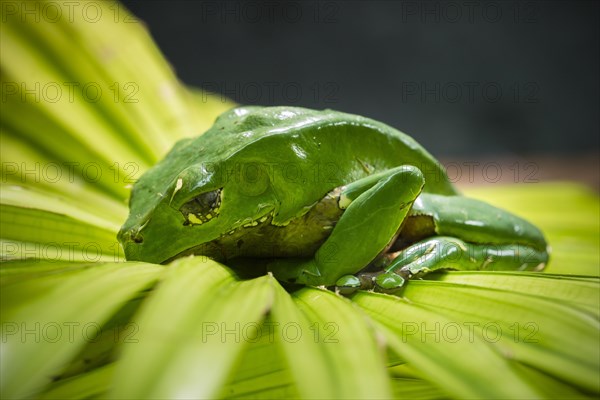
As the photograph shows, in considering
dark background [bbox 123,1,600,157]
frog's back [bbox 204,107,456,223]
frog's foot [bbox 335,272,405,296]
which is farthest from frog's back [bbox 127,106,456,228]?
dark background [bbox 123,1,600,157]

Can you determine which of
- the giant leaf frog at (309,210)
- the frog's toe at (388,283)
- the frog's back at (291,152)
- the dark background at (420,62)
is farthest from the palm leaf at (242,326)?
the dark background at (420,62)

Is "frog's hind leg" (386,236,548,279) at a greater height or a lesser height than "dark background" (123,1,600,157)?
lesser

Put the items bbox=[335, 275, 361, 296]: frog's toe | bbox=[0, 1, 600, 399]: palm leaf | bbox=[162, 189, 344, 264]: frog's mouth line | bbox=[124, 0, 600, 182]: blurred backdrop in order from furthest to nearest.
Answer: bbox=[124, 0, 600, 182]: blurred backdrop → bbox=[162, 189, 344, 264]: frog's mouth line → bbox=[335, 275, 361, 296]: frog's toe → bbox=[0, 1, 600, 399]: palm leaf

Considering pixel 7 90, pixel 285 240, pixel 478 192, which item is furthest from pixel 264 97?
pixel 285 240

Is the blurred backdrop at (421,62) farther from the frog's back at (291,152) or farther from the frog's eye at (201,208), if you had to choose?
the frog's eye at (201,208)

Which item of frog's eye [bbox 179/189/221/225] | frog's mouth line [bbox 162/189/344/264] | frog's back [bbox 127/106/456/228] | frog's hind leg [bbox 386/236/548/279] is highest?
frog's back [bbox 127/106/456/228]

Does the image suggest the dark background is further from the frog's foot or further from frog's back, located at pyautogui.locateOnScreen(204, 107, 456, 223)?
the frog's foot
